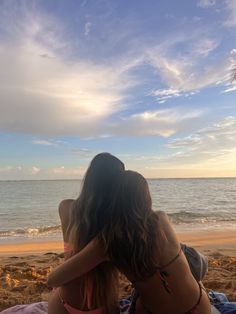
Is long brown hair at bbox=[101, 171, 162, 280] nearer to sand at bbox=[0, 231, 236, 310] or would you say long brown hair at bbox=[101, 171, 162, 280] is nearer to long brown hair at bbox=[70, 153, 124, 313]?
long brown hair at bbox=[70, 153, 124, 313]

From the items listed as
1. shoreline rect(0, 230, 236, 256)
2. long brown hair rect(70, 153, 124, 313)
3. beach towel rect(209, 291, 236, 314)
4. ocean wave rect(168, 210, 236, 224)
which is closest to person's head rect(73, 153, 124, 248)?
long brown hair rect(70, 153, 124, 313)

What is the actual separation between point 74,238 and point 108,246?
0.26 m

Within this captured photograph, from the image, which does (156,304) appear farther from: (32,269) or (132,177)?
(32,269)

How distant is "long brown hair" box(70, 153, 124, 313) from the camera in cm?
217

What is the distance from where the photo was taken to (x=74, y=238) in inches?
89.0

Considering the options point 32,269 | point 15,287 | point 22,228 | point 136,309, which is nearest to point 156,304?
point 136,309

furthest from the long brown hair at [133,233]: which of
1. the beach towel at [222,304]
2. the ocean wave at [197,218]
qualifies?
the ocean wave at [197,218]

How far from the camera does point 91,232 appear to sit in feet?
7.18

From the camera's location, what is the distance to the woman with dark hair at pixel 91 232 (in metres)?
2.18

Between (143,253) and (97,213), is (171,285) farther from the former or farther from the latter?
(97,213)

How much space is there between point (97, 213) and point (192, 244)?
27.3 ft

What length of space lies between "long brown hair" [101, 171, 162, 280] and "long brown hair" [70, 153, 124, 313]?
71 mm

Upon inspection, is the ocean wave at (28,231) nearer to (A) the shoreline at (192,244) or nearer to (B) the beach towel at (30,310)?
(A) the shoreline at (192,244)

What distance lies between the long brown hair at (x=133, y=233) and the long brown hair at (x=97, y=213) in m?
0.07
